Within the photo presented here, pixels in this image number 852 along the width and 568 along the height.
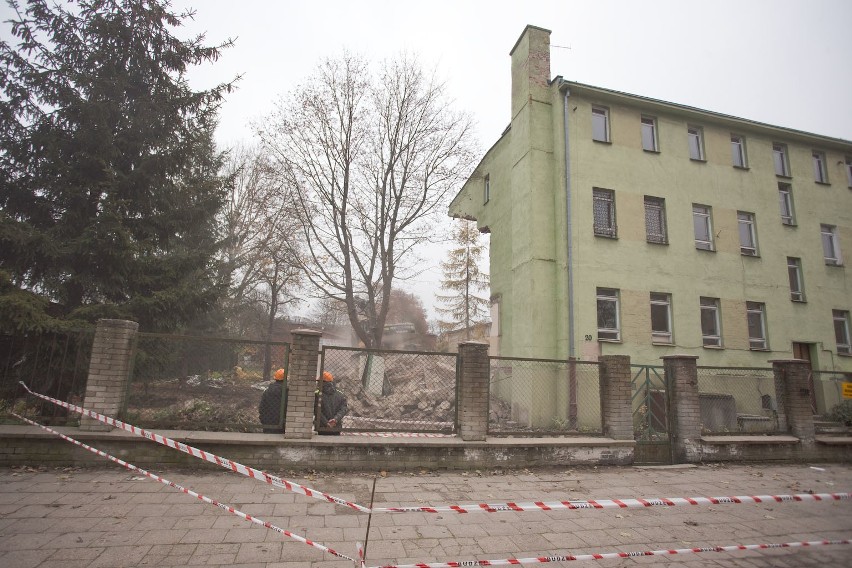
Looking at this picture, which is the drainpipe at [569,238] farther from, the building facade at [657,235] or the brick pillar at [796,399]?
the brick pillar at [796,399]

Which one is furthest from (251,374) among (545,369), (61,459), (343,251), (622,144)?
(622,144)

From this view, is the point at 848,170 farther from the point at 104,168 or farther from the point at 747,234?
the point at 104,168

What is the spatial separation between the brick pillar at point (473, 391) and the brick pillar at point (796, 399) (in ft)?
23.0

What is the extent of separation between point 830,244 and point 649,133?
924 centimetres

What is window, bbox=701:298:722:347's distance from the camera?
551 inches

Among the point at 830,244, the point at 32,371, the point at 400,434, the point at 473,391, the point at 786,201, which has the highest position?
the point at 786,201

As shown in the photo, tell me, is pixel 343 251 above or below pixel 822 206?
below

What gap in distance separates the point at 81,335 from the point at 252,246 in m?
16.0

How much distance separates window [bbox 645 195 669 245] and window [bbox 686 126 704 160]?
2.69 meters

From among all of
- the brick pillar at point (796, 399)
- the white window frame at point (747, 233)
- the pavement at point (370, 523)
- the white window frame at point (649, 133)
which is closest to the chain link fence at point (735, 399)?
the brick pillar at point (796, 399)

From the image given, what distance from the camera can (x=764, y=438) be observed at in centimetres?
859

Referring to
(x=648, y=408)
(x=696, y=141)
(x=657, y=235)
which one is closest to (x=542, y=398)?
(x=648, y=408)

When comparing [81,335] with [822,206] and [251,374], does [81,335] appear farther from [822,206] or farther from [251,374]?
[822,206]

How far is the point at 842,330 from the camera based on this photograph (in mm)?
16062
